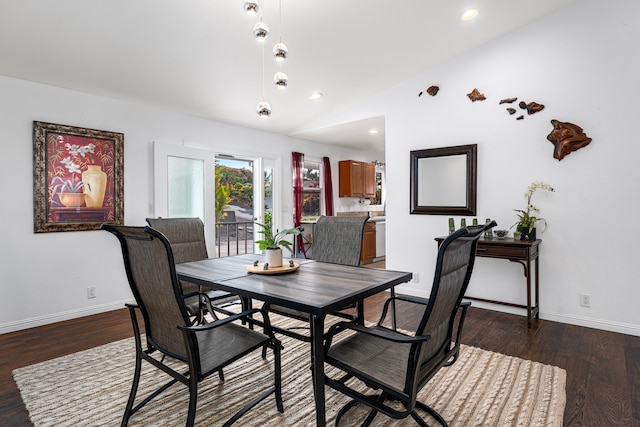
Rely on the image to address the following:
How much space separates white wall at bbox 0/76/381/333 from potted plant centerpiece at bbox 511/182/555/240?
415 cm

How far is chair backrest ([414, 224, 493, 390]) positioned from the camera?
1.26 meters

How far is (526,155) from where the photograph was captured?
3539mm

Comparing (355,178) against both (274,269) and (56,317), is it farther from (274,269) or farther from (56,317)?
(56,317)

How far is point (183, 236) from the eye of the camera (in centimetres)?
290

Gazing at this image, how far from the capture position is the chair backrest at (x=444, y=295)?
4.15 ft

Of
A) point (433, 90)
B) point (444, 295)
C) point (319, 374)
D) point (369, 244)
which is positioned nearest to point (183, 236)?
point (319, 374)

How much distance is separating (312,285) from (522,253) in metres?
2.38

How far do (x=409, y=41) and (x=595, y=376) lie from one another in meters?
3.29

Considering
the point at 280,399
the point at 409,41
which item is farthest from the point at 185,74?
the point at 280,399

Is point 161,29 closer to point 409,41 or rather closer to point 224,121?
point 224,121

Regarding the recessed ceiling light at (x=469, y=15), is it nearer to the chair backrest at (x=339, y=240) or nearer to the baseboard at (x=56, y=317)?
the chair backrest at (x=339, y=240)

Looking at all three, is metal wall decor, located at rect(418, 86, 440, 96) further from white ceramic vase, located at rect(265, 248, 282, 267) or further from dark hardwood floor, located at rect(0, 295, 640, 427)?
white ceramic vase, located at rect(265, 248, 282, 267)

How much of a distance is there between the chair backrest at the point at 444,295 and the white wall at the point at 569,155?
2.51 m

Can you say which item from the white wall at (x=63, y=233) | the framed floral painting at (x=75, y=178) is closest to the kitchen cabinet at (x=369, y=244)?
the white wall at (x=63, y=233)
